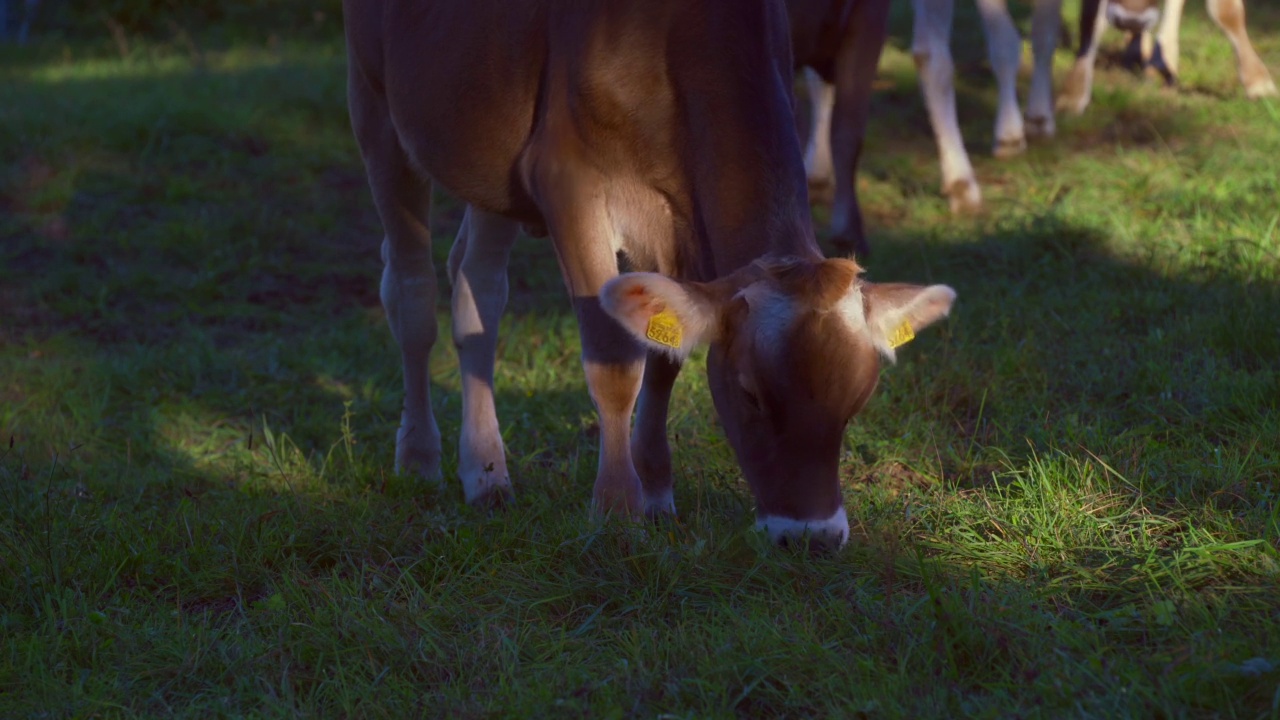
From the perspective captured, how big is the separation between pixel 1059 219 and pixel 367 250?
3.50 m

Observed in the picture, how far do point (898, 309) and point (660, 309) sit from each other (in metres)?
0.53

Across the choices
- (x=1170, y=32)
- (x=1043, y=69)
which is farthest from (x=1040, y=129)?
(x=1170, y=32)

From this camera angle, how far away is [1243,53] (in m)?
8.52

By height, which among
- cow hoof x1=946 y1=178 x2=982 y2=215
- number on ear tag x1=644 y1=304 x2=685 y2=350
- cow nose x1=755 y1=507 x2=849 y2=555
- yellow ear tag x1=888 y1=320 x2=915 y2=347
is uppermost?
number on ear tag x1=644 y1=304 x2=685 y2=350

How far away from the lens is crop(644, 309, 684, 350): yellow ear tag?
3.01 metres

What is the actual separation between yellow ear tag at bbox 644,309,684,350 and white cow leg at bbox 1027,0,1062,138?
589cm

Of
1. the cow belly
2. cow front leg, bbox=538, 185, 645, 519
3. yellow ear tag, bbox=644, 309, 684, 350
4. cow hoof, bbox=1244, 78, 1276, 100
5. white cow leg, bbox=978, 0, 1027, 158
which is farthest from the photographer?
cow hoof, bbox=1244, 78, 1276, 100

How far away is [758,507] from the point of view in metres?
3.09

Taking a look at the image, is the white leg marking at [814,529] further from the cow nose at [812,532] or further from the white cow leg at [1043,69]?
the white cow leg at [1043,69]

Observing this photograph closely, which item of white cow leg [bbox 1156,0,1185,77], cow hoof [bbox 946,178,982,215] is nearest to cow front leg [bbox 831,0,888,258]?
cow hoof [bbox 946,178,982,215]

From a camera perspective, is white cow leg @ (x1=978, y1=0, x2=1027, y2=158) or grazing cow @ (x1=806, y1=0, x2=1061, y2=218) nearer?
grazing cow @ (x1=806, y1=0, x2=1061, y2=218)

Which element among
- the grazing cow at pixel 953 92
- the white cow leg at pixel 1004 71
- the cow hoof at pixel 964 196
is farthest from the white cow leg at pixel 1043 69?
the cow hoof at pixel 964 196

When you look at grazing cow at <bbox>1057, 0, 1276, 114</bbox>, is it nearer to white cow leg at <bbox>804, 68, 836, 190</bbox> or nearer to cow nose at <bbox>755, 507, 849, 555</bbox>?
white cow leg at <bbox>804, 68, 836, 190</bbox>

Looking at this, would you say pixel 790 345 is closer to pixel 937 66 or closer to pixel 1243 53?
pixel 937 66
